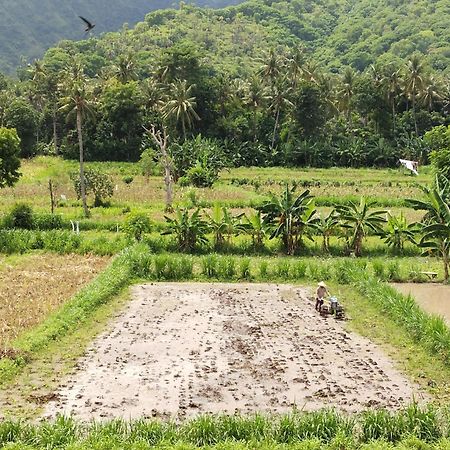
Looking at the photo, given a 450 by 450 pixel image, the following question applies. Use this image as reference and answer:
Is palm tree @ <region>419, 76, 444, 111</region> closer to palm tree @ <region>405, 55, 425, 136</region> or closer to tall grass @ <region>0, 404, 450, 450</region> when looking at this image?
palm tree @ <region>405, 55, 425, 136</region>

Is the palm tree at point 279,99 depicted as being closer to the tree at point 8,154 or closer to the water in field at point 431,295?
the tree at point 8,154

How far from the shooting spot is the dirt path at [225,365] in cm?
1024

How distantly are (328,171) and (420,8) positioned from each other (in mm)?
86452

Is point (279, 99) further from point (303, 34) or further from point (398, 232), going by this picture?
point (303, 34)

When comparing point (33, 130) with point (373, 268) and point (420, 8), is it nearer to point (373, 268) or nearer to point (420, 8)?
point (373, 268)

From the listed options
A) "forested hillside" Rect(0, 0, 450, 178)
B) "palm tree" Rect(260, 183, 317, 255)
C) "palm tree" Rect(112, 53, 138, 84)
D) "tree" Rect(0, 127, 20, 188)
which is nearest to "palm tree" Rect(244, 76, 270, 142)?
"forested hillside" Rect(0, 0, 450, 178)

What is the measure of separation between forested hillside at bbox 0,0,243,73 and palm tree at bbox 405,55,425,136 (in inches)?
3462

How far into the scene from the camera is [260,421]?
8.91 metres

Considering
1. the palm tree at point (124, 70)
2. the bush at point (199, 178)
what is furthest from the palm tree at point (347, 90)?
the bush at point (199, 178)

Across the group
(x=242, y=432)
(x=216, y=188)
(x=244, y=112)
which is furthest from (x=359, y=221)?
(x=244, y=112)

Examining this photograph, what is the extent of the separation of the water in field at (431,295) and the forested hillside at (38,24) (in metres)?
117

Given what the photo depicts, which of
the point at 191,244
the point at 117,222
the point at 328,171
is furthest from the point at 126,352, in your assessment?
the point at 328,171

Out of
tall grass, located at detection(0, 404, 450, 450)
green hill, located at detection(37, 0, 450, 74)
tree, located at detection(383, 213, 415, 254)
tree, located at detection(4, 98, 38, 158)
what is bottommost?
tall grass, located at detection(0, 404, 450, 450)

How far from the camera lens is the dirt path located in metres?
10.2
